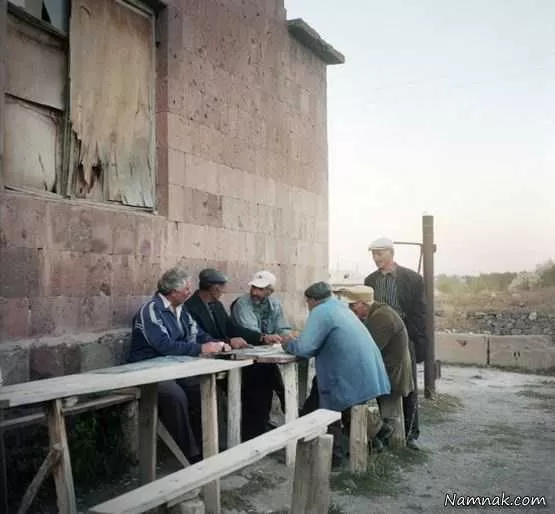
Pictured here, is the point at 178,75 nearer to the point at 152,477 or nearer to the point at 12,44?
the point at 12,44

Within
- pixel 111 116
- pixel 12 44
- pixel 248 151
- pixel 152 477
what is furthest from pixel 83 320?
pixel 248 151

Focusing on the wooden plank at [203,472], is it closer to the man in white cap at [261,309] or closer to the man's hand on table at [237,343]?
the man's hand on table at [237,343]

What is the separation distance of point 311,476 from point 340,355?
1464 mm

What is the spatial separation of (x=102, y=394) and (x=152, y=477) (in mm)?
684

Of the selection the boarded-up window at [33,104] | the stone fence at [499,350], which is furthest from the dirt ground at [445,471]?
the stone fence at [499,350]

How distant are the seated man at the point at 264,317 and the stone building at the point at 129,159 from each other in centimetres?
63

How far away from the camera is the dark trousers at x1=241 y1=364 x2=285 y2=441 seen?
604 centimetres

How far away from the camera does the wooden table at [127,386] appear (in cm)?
356

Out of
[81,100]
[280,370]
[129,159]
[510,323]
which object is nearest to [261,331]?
[280,370]

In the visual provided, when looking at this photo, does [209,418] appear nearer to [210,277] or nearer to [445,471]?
[210,277]

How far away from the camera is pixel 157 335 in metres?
4.97

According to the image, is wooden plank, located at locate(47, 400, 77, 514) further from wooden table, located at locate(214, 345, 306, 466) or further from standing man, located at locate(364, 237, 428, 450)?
standing man, located at locate(364, 237, 428, 450)

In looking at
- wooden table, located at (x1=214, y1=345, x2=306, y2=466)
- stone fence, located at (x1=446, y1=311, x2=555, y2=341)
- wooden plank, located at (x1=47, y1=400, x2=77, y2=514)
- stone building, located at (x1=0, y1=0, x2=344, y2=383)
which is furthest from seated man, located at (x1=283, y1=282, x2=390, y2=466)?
stone fence, located at (x1=446, y1=311, x2=555, y2=341)

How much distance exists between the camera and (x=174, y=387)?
15.6 ft
